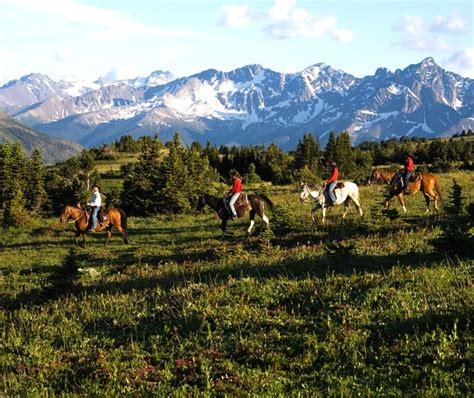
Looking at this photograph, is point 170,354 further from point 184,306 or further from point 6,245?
point 6,245

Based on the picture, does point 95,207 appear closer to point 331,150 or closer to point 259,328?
point 259,328

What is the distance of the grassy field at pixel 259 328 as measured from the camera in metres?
7.74

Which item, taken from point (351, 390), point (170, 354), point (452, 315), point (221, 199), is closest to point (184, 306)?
point (170, 354)

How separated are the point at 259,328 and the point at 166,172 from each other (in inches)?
1512

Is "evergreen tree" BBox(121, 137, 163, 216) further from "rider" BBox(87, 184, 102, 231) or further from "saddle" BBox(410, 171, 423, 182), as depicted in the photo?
"saddle" BBox(410, 171, 423, 182)

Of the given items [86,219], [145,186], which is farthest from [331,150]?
[86,219]

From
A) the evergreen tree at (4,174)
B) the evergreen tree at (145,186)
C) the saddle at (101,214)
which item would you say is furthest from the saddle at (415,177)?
the evergreen tree at (4,174)

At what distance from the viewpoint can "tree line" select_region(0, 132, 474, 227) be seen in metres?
46.4

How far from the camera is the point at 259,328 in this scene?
9.77 metres

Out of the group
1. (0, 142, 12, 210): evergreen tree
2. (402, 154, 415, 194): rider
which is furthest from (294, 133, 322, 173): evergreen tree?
(402, 154, 415, 194): rider

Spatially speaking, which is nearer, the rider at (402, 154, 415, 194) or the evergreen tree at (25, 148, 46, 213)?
the rider at (402, 154, 415, 194)

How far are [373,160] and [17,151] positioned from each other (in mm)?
76004

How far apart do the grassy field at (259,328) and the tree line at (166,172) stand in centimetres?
1835

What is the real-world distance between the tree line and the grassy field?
18346mm
